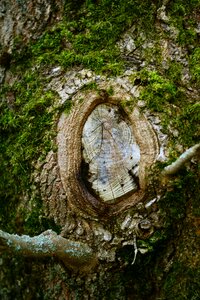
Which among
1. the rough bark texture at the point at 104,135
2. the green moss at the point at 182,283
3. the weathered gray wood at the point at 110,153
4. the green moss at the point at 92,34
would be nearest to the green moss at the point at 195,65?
the rough bark texture at the point at 104,135

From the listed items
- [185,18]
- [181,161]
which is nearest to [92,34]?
[185,18]

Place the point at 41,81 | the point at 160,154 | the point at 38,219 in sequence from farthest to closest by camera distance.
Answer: the point at 41,81 < the point at 38,219 < the point at 160,154

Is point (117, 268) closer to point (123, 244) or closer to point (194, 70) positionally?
point (123, 244)

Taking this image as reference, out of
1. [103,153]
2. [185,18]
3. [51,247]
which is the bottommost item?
[51,247]

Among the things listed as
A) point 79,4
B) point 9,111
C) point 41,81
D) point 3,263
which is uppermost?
point 79,4

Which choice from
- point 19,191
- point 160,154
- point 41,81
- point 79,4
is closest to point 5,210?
point 19,191

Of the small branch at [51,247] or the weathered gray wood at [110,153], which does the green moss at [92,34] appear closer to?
the weathered gray wood at [110,153]

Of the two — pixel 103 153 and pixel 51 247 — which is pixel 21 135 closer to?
pixel 103 153
